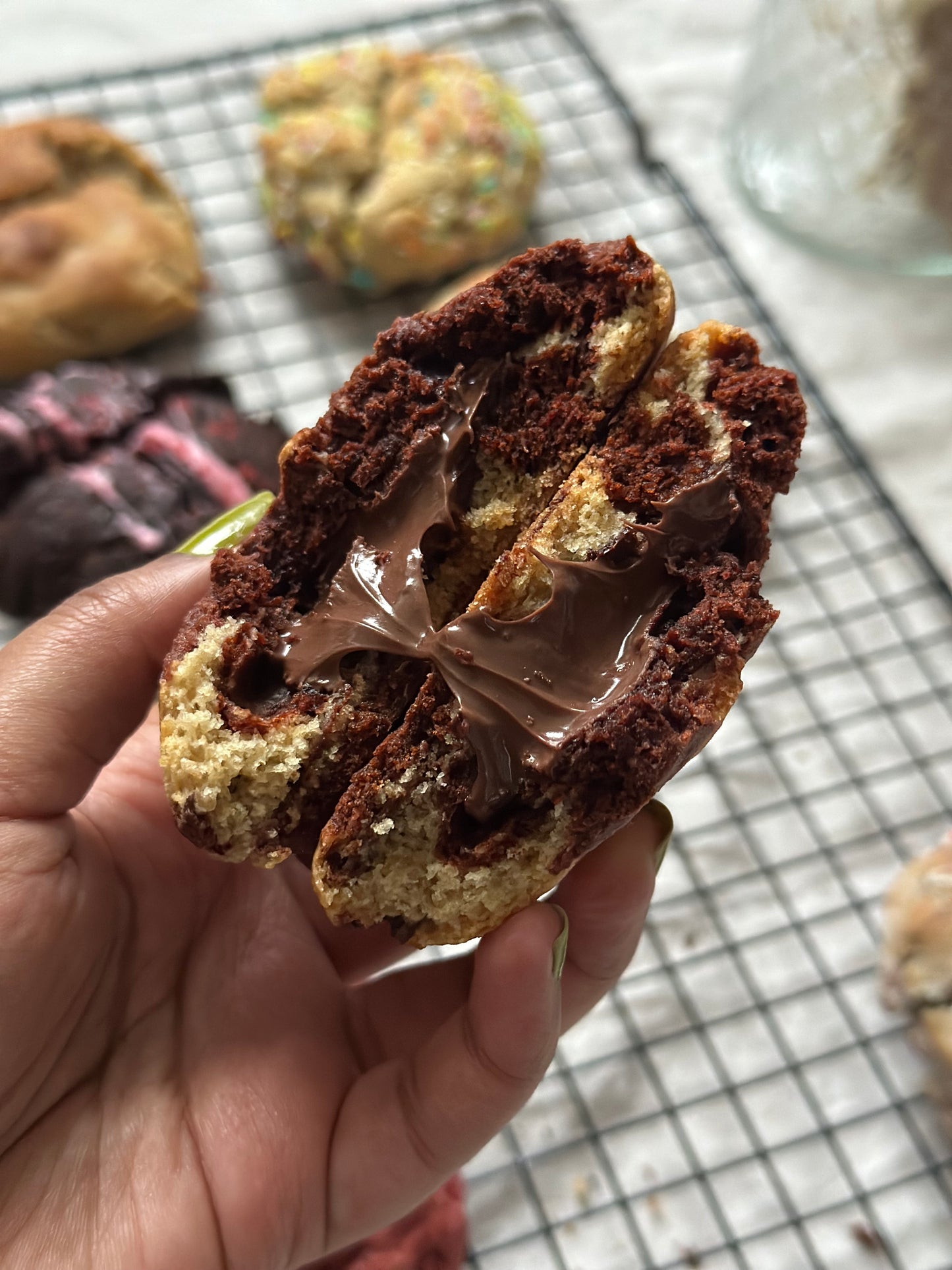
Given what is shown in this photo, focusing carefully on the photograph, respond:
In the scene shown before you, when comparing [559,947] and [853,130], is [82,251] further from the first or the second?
[559,947]

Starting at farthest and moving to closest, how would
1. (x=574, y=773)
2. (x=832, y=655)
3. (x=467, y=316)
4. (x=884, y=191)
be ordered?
(x=884, y=191), (x=832, y=655), (x=467, y=316), (x=574, y=773)

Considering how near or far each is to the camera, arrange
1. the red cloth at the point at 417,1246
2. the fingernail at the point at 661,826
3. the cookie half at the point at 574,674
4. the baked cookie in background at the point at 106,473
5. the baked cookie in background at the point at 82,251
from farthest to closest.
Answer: the baked cookie in background at the point at 82,251 < the baked cookie in background at the point at 106,473 < the red cloth at the point at 417,1246 < the fingernail at the point at 661,826 < the cookie half at the point at 574,674

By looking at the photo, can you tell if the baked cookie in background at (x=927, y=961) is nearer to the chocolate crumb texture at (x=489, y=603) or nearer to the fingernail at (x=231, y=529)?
the chocolate crumb texture at (x=489, y=603)

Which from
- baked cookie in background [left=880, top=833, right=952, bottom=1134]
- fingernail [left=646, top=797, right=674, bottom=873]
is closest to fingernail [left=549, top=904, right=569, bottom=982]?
fingernail [left=646, top=797, right=674, bottom=873]

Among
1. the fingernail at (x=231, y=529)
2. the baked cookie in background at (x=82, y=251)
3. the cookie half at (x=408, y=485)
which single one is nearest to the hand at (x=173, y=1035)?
the fingernail at (x=231, y=529)

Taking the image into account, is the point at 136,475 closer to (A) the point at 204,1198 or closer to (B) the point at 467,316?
(B) the point at 467,316

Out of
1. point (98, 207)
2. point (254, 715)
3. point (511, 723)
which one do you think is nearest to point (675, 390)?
point (511, 723)
